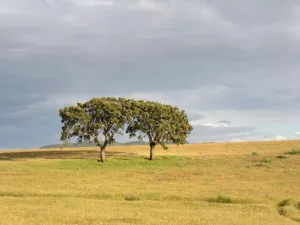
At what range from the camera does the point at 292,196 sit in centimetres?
3444

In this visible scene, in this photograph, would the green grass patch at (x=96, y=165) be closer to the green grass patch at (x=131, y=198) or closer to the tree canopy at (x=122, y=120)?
the tree canopy at (x=122, y=120)

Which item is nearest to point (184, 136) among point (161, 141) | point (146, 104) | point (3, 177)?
point (161, 141)

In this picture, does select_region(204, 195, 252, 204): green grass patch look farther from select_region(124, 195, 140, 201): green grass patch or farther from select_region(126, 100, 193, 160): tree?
select_region(126, 100, 193, 160): tree

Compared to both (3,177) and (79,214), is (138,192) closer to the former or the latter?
(79,214)

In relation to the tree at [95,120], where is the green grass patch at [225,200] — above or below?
below

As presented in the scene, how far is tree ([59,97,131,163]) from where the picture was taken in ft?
245

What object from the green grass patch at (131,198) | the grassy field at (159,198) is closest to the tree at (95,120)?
the grassy field at (159,198)

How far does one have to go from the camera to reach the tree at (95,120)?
7462 cm

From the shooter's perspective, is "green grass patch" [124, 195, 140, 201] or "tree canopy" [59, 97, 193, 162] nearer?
"green grass patch" [124, 195, 140, 201]

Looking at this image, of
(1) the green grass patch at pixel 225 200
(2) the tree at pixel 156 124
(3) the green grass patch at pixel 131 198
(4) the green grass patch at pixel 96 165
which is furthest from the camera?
(2) the tree at pixel 156 124

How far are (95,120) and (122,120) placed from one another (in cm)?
530

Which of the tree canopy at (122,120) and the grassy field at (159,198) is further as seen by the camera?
the tree canopy at (122,120)

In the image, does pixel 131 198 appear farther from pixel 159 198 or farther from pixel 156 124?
pixel 156 124

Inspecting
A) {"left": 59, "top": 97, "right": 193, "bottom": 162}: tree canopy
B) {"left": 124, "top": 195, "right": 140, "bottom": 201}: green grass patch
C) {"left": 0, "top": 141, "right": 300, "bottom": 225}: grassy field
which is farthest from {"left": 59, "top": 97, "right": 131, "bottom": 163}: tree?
{"left": 124, "top": 195, "right": 140, "bottom": 201}: green grass patch
